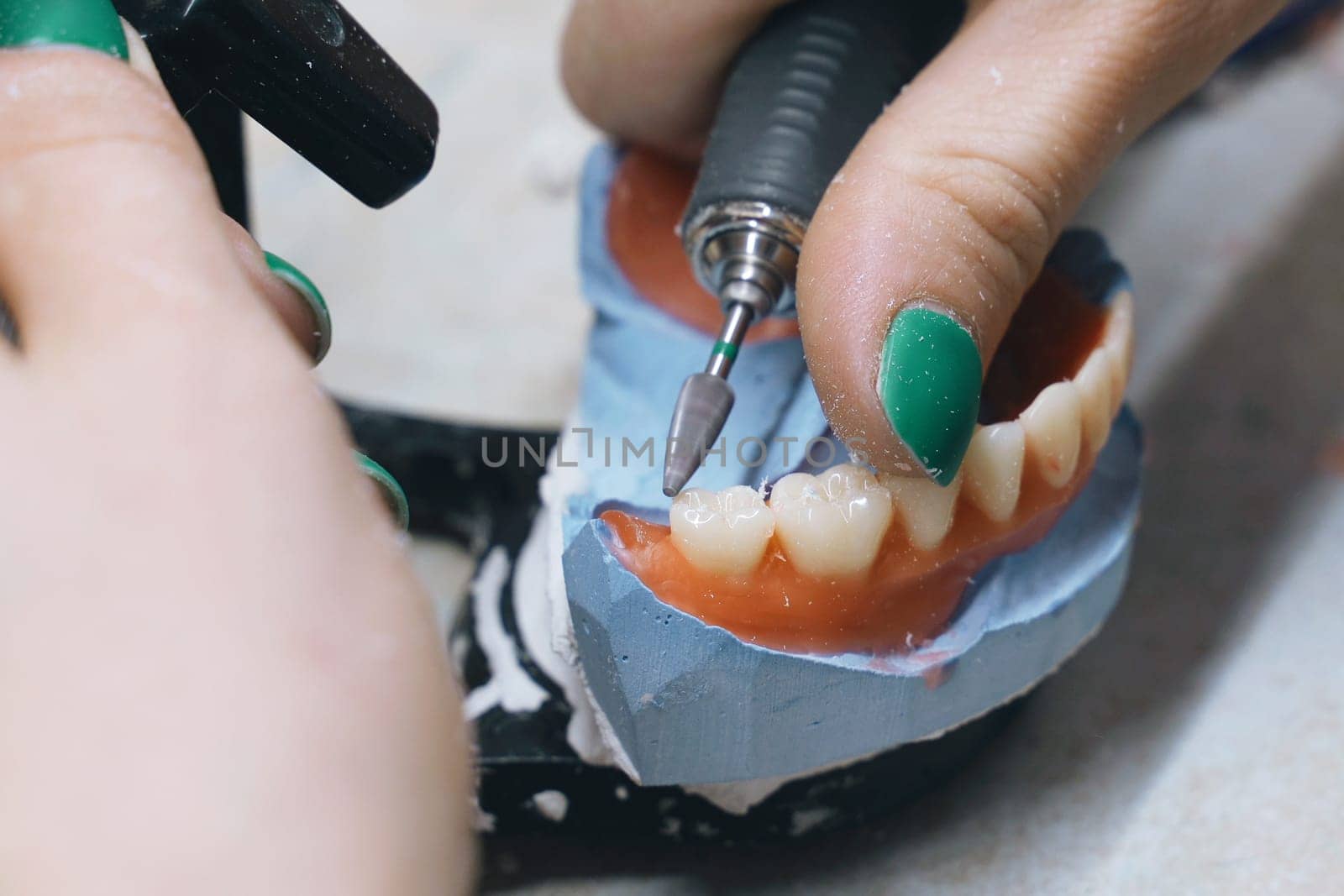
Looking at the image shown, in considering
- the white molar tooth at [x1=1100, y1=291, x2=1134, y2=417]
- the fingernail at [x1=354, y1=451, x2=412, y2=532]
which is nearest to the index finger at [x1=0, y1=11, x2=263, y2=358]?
the fingernail at [x1=354, y1=451, x2=412, y2=532]

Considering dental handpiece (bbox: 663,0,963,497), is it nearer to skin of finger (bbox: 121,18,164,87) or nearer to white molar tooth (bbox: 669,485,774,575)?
white molar tooth (bbox: 669,485,774,575)

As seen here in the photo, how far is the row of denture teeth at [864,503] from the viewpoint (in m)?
0.56

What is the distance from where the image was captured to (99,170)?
39cm

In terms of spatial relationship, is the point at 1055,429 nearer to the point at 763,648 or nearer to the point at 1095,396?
the point at 1095,396

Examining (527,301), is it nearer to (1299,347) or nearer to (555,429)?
(555,429)

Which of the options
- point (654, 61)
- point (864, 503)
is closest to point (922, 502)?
point (864, 503)

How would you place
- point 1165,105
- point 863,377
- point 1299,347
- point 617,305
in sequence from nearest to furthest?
point 863,377 < point 1165,105 < point 617,305 < point 1299,347

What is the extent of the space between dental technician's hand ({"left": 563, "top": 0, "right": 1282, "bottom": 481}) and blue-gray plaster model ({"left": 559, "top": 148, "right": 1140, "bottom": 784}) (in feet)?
0.30

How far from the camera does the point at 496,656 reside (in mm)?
705

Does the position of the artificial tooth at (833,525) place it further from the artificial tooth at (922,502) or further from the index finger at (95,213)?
the index finger at (95,213)

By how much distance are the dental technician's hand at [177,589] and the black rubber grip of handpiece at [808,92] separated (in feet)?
0.99

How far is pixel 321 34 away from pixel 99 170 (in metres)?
0.17

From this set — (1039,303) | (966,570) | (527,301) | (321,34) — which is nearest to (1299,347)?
(1039,303)

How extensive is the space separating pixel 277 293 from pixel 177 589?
0.53 feet
